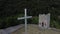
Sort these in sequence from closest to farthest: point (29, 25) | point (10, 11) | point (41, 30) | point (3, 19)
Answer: point (41, 30) → point (29, 25) → point (3, 19) → point (10, 11)

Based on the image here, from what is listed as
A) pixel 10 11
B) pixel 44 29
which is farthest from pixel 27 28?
pixel 10 11

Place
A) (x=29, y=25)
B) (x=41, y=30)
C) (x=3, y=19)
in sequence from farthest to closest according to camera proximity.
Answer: (x=3, y=19) < (x=29, y=25) < (x=41, y=30)

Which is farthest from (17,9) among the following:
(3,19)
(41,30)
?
(41,30)

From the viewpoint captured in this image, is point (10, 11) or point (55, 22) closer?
point (55, 22)

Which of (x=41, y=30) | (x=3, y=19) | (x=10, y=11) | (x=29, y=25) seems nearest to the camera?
(x=41, y=30)

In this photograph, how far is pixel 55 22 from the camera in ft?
22.4

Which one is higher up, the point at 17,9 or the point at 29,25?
the point at 17,9

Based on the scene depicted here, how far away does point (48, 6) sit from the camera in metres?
7.79

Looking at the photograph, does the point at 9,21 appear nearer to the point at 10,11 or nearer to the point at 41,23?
the point at 10,11

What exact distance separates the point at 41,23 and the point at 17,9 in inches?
80.0

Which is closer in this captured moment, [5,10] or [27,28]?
[27,28]

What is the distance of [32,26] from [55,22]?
1.05 meters

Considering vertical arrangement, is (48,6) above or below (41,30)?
above

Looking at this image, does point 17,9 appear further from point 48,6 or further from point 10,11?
point 48,6
